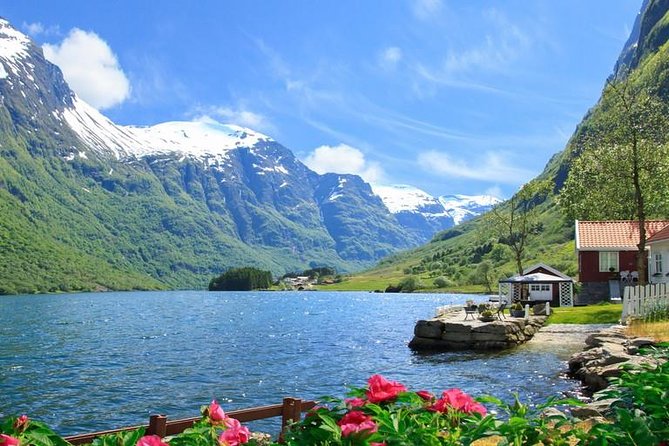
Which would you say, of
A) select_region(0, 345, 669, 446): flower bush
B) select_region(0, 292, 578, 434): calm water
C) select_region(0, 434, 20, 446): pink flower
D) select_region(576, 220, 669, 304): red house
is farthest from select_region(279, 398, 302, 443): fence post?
select_region(576, 220, 669, 304): red house

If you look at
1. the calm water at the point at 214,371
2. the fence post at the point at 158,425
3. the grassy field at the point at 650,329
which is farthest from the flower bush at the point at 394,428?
the grassy field at the point at 650,329

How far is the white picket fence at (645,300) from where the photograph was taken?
36.1 meters

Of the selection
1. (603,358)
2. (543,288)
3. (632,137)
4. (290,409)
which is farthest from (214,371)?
(543,288)

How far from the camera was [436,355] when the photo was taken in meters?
41.5

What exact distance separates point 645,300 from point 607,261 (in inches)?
1232

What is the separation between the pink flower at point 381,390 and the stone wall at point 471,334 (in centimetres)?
3926

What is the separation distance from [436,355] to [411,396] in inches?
1479

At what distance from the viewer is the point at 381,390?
513cm

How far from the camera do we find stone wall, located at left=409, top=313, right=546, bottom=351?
4289cm

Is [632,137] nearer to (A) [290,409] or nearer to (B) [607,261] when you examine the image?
(B) [607,261]

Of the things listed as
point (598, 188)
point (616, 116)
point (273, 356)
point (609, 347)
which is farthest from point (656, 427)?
point (598, 188)

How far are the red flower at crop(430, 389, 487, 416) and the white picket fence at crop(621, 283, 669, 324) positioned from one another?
35.4 m

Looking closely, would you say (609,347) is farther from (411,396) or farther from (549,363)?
(411,396)

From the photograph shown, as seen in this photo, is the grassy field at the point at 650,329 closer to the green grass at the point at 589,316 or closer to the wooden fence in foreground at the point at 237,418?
the green grass at the point at 589,316
